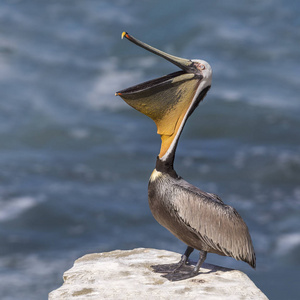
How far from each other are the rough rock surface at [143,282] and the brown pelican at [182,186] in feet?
1.04

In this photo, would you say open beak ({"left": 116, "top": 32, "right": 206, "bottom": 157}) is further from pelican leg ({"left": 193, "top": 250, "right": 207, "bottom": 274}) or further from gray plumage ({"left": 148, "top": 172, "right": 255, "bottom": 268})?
pelican leg ({"left": 193, "top": 250, "right": 207, "bottom": 274})

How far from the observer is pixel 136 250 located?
30.5 ft

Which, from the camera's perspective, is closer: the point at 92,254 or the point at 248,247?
the point at 248,247

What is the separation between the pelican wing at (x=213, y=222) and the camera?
780cm

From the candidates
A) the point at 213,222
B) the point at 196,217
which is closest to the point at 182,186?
the point at 196,217

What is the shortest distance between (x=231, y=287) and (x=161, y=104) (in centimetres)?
226

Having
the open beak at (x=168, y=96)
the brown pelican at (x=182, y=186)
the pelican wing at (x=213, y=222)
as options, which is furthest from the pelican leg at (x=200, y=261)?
→ the open beak at (x=168, y=96)

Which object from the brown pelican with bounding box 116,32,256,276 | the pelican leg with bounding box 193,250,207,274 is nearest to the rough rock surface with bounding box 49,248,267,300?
the pelican leg with bounding box 193,250,207,274

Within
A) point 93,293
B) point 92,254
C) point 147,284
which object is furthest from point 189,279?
point 92,254

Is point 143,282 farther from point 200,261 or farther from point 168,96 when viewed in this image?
point 168,96

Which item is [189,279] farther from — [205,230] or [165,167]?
[165,167]

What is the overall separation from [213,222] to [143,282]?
1.09m

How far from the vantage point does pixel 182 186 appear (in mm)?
7906

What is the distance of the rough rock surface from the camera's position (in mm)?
7645
